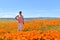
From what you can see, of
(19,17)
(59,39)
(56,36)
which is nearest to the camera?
(59,39)

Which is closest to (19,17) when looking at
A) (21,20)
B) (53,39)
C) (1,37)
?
(21,20)

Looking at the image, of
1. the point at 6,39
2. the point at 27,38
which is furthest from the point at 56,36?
the point at 6,39

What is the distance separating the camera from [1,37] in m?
11.4

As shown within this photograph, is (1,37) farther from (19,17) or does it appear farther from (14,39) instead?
(19,17)

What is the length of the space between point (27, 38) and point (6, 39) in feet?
3.20

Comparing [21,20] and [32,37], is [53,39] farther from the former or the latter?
[21,20]

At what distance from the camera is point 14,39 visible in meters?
10.6

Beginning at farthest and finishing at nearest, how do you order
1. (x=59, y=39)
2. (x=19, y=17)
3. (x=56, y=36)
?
1. (x=19, y=17)
2. (x=56, y=36)
3. (x=59, y=39)

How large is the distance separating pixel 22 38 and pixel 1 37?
1.27 m

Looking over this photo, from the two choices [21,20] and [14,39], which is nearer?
[14,39]

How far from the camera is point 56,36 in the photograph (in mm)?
10852

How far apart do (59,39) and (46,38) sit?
52cm

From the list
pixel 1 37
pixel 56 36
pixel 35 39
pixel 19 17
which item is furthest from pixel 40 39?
pixel 19 17

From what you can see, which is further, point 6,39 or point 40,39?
point 6,39
